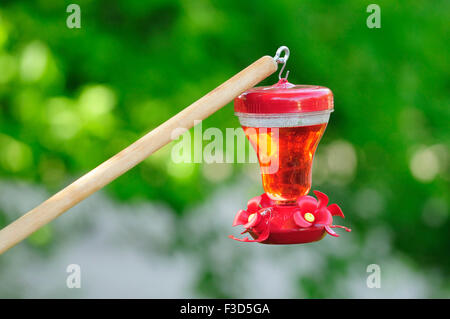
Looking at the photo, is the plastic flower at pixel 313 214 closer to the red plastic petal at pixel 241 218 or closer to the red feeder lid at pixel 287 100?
the red plastic petal at pixel 241 218

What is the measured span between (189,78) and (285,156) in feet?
5.00

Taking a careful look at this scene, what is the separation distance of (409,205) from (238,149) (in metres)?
1.04

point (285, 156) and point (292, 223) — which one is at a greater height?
point (285, 156)

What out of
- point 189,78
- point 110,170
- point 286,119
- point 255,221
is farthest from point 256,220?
point 189,78

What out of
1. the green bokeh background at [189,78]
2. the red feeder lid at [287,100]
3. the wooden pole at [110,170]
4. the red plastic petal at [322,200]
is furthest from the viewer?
the green bokeh background at [189,78]

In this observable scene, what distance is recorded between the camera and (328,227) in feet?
5.05

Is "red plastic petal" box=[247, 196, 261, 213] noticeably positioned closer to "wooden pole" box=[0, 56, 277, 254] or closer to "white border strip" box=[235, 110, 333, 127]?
"white border strip" box=[235, 110, 333, 127]

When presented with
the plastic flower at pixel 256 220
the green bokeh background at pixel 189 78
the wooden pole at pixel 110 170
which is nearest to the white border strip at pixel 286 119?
the wooden pole at pixel 110 170

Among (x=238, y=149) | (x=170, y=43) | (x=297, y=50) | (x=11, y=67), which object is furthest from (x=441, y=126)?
(x=11, y=67)

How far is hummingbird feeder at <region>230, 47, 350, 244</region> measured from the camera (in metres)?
1.49

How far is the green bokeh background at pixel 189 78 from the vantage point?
2.96 metres

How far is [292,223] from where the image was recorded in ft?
5.11

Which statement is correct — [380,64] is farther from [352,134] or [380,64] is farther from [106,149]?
[106,149]

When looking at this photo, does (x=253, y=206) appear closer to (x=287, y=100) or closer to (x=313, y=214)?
(x=313, y=214)
